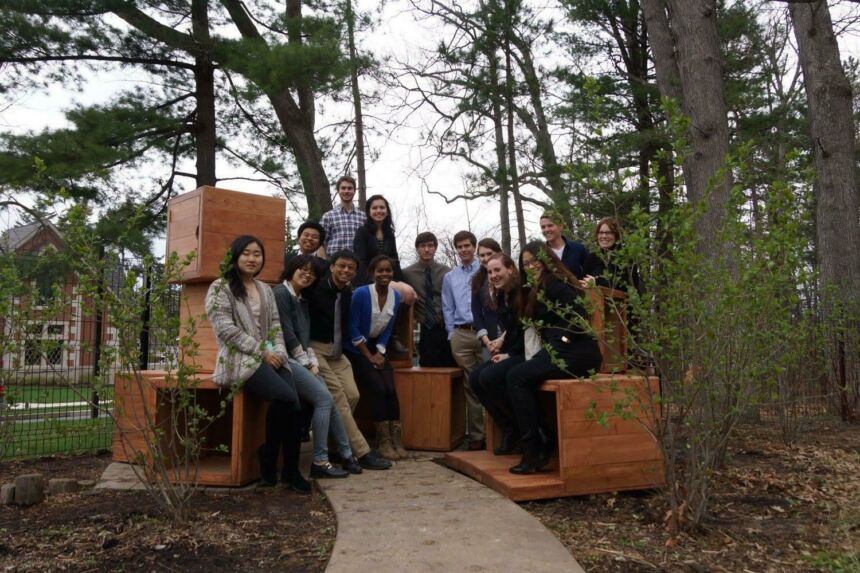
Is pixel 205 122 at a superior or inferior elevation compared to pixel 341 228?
superior

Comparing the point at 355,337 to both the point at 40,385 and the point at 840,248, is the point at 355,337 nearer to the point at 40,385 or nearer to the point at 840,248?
the point at 40,385

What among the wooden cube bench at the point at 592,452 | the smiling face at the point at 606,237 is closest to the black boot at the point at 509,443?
the wooden cube bench at the point at 592,452

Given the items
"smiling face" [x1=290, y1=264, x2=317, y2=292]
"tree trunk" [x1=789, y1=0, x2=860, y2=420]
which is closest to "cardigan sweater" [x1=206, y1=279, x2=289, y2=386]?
"smiling face" [x1=290, y1=264, x2=317, y2=292]

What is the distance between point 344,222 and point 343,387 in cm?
179

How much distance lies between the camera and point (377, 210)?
5973 mm

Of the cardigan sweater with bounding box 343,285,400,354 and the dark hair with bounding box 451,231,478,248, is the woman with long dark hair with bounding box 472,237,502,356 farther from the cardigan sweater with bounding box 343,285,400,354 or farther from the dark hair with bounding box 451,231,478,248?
the cardigan sweater with bounding box 343,285,400,354

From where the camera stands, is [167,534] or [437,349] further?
[437,349]

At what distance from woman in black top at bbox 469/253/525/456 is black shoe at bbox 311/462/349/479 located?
1.13 metres

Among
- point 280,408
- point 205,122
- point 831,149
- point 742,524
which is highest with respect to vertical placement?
point 205,122

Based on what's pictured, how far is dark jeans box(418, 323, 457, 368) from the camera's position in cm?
613

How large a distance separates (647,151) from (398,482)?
8.78m

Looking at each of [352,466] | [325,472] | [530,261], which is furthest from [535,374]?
[325,472]

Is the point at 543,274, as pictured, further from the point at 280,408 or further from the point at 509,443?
the point at 280,408

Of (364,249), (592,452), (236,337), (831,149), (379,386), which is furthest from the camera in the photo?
(831,149)
